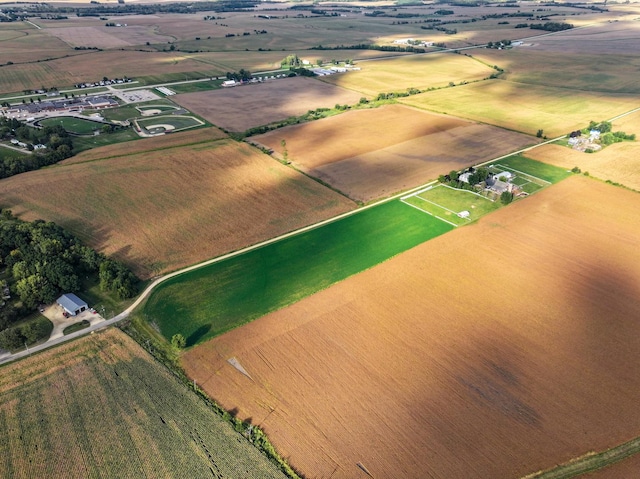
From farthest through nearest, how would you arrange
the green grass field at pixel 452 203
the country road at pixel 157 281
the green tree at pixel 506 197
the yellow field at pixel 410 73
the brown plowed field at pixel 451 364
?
the yellow field at pixel 410 73 < the green tree at pixel 506 197 < the green grass field at pixel 452 203 < the country road at pixel 157 281 < the brown plowed field at pixel 451 364

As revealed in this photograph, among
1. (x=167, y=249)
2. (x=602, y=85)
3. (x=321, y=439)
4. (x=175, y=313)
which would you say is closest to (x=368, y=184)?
(x=167, y=249)

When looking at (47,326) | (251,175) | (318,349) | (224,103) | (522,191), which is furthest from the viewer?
(224,103)

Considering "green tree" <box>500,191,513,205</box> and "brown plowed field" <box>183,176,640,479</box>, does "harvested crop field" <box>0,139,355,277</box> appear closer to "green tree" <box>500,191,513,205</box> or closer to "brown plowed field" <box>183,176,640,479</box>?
"brown plowed field" <box>183,176,640,479</box>

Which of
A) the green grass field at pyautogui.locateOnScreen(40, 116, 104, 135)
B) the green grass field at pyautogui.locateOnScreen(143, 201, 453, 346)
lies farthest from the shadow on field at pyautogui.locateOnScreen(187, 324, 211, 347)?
the green grass field at pyautogui.locateOnScreen(40, 116, 104, 135)

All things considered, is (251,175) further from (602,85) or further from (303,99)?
(602,85)

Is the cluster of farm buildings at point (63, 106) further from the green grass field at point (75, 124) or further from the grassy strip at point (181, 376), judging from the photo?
the grassy strip at point (181, 376)

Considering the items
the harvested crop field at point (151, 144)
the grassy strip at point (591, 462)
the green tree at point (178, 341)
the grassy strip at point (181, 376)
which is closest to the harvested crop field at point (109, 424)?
the grassy strip at point (181, 376)

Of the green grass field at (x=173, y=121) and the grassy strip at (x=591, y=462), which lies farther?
the green grass field at (x=173, y=121)
